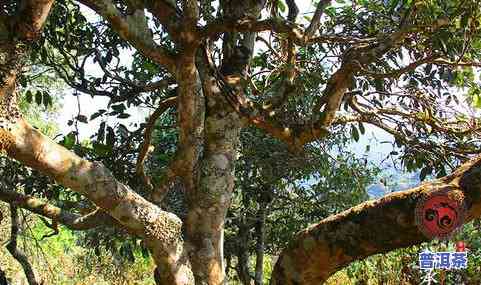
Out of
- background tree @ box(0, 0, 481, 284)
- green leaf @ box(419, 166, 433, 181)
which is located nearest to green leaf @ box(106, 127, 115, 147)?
background tree @ box(0, 0, 481, 284)

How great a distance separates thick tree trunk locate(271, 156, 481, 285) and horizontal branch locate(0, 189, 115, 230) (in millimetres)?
864

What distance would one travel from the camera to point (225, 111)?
277 cm

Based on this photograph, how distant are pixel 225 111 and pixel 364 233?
1.18 m

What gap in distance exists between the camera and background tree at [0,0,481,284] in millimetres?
1804

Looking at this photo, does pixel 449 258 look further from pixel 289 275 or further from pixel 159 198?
pixel 159 198

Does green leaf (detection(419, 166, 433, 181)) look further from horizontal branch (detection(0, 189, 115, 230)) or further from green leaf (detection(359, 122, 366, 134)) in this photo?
horizontal branch (detection(0, 189, 115, 230))

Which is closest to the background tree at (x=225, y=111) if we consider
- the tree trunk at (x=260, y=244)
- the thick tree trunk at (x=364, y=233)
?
the thick tree trunk at (x=364, y=233)

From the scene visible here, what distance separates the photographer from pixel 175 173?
257 centimetres

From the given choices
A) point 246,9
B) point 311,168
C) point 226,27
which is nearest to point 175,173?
point 226,27

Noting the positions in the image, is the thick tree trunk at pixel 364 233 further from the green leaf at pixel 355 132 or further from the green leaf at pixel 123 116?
the green leaf at pixel 355 132

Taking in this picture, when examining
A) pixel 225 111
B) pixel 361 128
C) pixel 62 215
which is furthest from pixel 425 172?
pixel 62 215

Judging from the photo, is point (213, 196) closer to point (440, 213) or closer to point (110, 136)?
point (110, 136)

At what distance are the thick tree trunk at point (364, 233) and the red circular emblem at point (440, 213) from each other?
2cm

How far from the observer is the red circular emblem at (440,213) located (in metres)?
1.65
